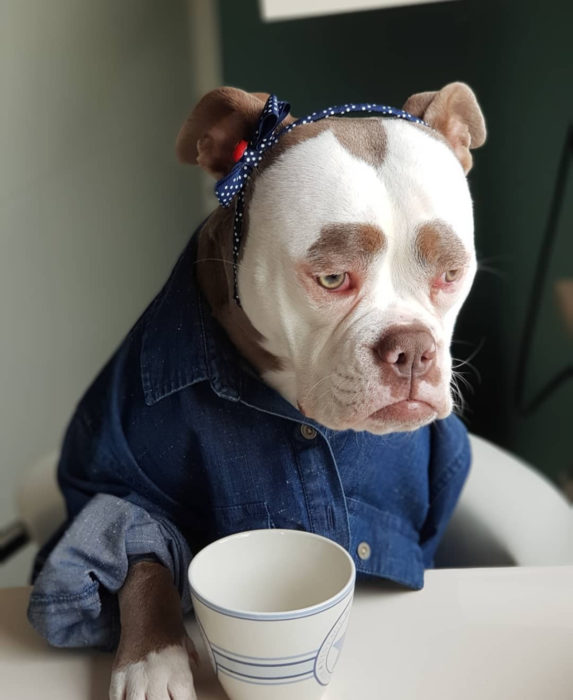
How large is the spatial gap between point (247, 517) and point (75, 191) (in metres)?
1.19

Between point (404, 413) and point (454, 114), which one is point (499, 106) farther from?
point (404, 413)

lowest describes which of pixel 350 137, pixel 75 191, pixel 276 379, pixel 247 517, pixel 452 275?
pixel 75 191

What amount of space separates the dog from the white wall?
0.86 m

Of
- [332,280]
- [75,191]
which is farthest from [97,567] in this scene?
[75,191]

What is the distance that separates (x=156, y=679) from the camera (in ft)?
2.19

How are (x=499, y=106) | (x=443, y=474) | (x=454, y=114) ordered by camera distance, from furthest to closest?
(x=499, y=106)
(x=443, y=474)
(x=454, y=114)

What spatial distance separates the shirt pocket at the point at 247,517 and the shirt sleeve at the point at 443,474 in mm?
196

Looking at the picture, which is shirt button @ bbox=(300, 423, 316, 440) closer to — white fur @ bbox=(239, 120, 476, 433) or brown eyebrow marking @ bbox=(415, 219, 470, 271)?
white fur @ bbox=(239, 120, 476, 433)

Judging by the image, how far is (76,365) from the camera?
1934mm

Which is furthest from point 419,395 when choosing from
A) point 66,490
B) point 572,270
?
point 572,270

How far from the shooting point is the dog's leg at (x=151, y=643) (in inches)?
26.1

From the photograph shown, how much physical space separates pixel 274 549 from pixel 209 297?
9.5 inches

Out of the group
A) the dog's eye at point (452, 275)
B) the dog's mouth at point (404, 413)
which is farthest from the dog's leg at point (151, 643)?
the dog's eye at point (452, 275)

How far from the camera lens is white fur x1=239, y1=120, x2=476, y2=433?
2.26 ft
